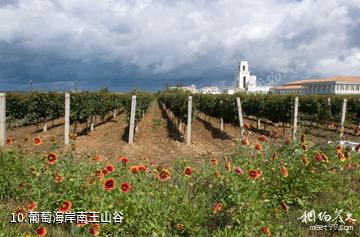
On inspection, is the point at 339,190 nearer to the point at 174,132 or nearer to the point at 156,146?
the point at 156,146

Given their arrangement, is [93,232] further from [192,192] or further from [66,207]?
[192,192]

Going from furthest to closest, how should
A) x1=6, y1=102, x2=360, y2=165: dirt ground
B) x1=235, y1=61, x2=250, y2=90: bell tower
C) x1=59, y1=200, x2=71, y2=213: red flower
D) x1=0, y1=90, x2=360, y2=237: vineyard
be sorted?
x1=235, y1=61, x2=250, y2=90: bell tower, x1=6, y1=102, x2=360, y2=165: dirt ground, x1=0, y1=90, x2=360, y2=237: vineyard, x1=59, y1=200, x2=71, y2=213: red flower

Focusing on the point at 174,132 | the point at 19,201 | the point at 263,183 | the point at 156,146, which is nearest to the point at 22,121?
the point at 174,132

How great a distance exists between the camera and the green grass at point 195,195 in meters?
3.12

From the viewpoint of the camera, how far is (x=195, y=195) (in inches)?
150

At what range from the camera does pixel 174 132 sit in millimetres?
16984

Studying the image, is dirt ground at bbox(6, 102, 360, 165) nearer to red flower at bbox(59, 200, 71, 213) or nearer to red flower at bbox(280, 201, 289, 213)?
red flower at bbox(280, 201, 289, 213)

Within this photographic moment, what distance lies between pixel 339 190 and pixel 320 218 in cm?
103

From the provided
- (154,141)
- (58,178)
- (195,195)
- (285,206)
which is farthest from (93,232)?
(154,141)

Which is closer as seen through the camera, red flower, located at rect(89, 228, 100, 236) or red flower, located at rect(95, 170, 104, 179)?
red flower, located at rect(89, 228, 100, 236)

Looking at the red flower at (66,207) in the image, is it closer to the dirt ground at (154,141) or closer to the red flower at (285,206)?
the red flower at (285,206)

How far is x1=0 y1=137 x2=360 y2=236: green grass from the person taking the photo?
312cm

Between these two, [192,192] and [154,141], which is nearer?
[192,192]

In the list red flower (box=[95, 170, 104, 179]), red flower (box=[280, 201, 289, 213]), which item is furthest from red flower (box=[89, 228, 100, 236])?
red flower (box=[280, 201, 289, 213])
